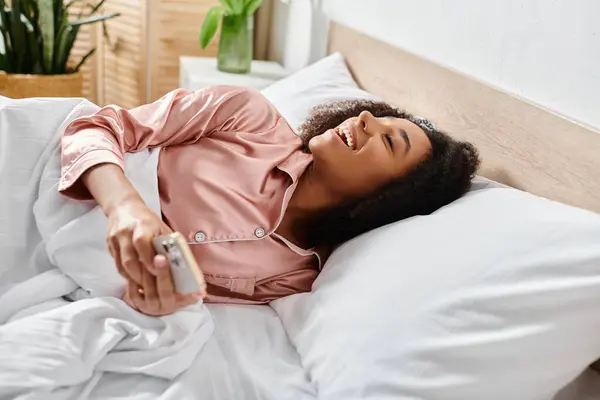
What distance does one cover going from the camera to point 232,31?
2.54m

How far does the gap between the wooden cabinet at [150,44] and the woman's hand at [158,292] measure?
7.21ft

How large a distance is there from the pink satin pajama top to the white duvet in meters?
0.05

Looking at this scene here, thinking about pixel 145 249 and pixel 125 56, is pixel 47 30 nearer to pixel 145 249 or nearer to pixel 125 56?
pixel 125 56

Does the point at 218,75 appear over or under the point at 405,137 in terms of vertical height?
under

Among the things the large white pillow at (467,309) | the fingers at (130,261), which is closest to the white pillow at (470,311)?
the large white pillow at (467,309)

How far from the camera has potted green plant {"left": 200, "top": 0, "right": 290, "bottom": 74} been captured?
2.52 meters

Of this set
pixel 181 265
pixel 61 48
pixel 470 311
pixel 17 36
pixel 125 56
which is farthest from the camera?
pixel 125 56

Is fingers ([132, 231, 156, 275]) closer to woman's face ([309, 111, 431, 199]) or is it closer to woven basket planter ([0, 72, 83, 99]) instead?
woman's face ([309, 111, 431, 199])

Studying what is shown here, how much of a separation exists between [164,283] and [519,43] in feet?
2.81

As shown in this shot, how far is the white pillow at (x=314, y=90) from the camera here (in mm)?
1746

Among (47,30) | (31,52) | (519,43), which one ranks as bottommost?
(31,52)

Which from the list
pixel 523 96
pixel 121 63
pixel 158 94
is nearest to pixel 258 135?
pixel 523 96

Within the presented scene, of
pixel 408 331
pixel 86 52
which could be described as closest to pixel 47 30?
pixel 86 52

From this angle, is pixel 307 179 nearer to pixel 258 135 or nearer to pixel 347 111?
pixel 258 135
